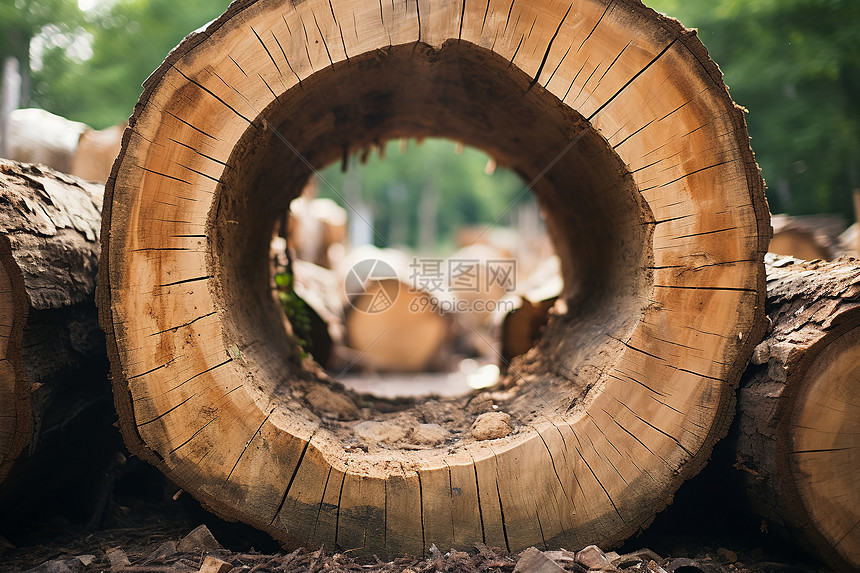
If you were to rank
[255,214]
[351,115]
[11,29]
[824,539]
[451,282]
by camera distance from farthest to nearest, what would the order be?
[451,282] → [11,29] → [351,115] → [255,214] → [824,539]

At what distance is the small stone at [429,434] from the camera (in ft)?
7.07

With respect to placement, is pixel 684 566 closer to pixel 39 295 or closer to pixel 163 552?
pixel 163 552

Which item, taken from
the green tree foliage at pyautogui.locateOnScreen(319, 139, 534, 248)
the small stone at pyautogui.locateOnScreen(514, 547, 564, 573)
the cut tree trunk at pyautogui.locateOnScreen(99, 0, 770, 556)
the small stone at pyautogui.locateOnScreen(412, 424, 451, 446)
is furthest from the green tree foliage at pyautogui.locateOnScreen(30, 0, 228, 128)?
the green tree foliage at pyautogui.locateOnScreen(319, 139, 534, 248)

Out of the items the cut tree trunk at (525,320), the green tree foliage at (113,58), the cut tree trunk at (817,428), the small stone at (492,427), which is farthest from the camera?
the green tree foliage at (113,58)

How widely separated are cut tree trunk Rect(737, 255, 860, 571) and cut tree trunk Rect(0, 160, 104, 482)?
2.60m

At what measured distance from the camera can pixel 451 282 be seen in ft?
22.3

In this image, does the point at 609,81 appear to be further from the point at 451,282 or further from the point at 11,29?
the point at 11,29

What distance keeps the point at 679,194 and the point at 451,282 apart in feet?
16.5

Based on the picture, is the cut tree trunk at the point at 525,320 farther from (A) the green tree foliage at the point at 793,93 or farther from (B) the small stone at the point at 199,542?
(A) the green tree foliage at the point at 793,93

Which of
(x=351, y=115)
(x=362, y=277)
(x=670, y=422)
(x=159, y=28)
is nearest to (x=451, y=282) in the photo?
(x=362, y=277)

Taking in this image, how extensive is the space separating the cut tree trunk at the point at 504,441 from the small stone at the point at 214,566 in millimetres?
171
